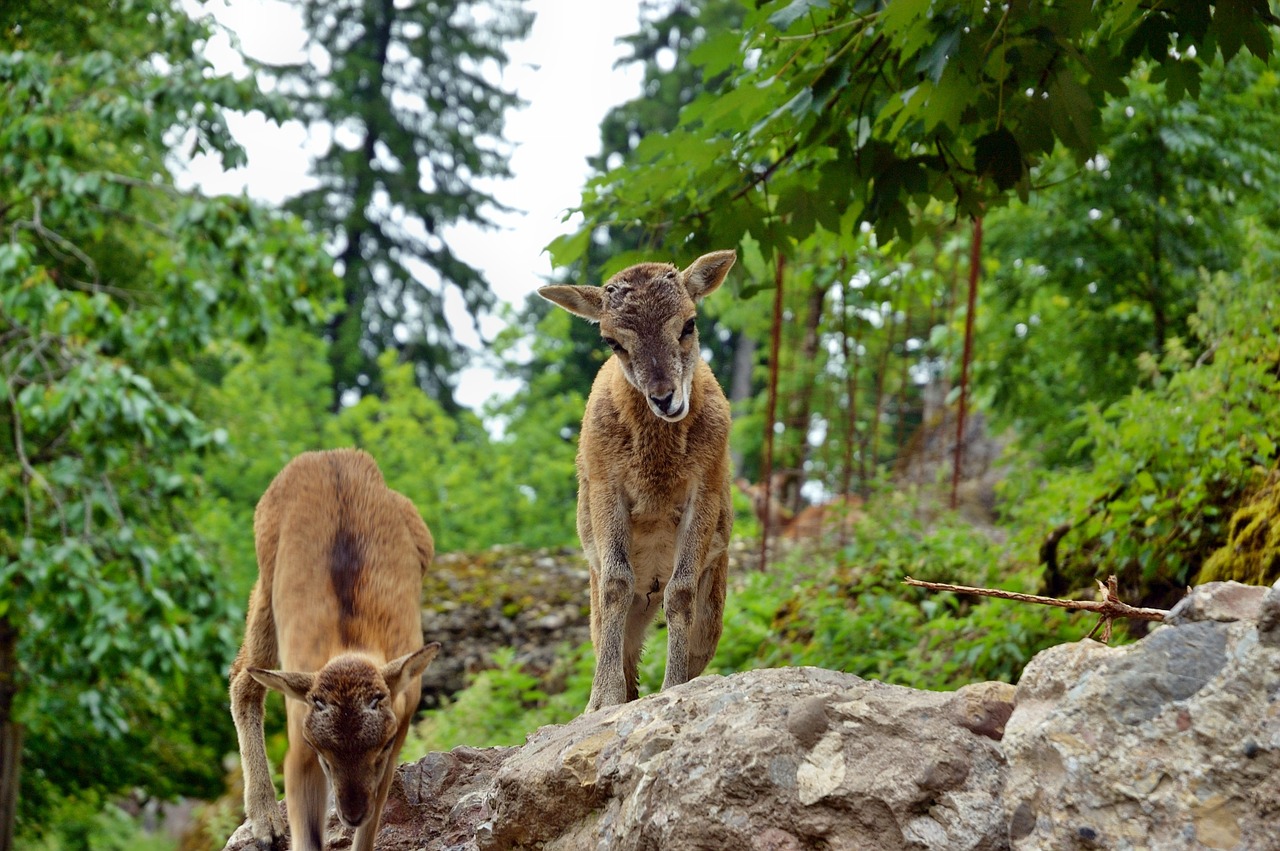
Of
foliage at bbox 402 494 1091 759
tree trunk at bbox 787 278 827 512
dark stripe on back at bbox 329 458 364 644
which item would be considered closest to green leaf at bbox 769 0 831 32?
dark stripe on back at bbox 329 458 364 644

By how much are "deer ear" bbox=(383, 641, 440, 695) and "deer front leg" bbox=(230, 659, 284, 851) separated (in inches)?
46.3

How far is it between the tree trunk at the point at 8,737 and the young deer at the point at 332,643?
9.49 meters

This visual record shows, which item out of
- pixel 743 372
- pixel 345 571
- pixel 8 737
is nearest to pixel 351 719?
pixel 345 571

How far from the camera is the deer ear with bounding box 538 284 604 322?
4.99 metres

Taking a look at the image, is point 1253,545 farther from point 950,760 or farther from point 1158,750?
point 1158,750

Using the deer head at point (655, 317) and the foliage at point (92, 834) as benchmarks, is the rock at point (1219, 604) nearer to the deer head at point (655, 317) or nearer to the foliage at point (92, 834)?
the deer head at point (655, 317)

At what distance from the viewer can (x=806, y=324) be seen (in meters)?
19.7

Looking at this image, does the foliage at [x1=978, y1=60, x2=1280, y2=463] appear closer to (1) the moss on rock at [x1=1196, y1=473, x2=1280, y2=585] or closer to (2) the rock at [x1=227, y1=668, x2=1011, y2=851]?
(1) the moss on rock at [x1=1196, y1=473, x2=1280, y2=585]

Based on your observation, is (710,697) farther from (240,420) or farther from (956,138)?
(240,420)

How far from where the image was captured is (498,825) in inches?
168

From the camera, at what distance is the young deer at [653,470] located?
489cm

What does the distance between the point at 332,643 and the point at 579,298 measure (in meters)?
1.74

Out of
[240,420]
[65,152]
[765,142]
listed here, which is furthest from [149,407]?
[240,420]

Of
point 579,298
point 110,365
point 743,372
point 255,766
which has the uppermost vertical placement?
point 743,372
